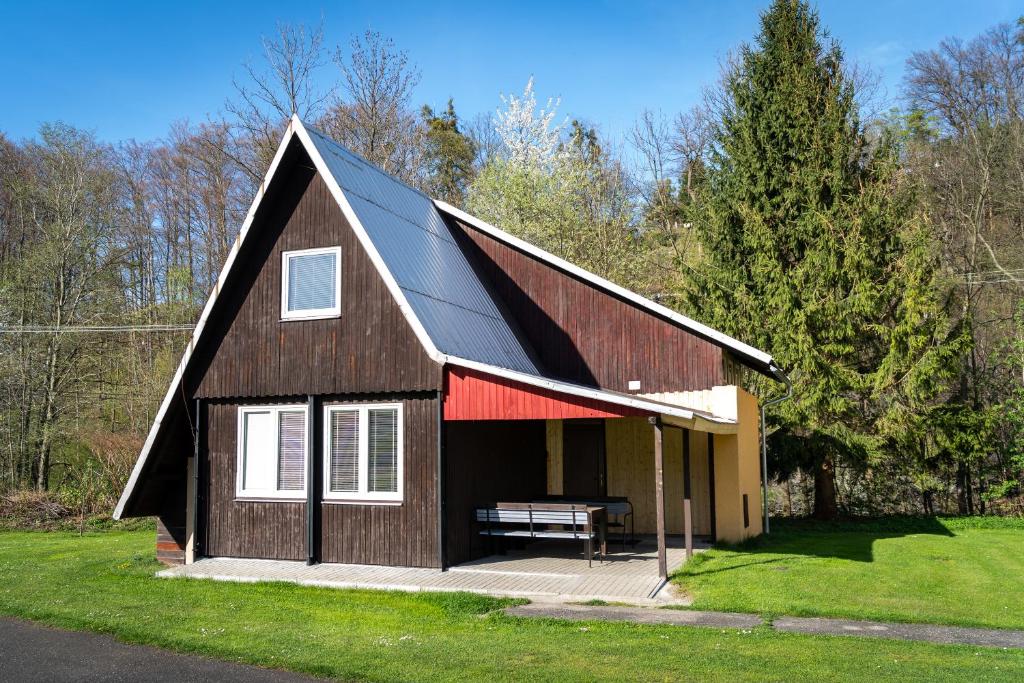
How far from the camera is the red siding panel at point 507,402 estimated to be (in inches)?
417

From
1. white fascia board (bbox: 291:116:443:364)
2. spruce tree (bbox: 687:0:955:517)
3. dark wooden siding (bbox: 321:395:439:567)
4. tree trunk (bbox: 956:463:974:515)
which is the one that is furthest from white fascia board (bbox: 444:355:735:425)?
tree trunk (bbox: 956:463:974:515)

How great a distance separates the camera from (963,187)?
76.1 feet

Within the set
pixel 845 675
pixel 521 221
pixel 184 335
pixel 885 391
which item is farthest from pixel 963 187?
pixel 184 335

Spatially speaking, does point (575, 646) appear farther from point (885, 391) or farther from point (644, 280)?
point (644, 280)

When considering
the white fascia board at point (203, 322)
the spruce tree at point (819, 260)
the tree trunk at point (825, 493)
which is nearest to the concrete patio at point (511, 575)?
the white fascia board at point (203, 322)

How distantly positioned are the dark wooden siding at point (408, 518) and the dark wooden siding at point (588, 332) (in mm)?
3829

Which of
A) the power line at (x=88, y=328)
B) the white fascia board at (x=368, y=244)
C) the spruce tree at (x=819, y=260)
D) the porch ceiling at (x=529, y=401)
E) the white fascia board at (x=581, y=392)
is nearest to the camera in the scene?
the white fascia board at (x=581, y=392)

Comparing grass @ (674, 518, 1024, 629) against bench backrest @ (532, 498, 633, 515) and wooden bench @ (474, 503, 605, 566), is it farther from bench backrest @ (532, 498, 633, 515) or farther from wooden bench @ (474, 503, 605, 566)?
wooden bench @ (474, 503, 605, 566)

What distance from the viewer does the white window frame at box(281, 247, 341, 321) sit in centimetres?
1246

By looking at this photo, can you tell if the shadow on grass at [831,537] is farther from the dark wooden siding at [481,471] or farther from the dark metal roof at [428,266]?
the dark metal roof at [428,266]

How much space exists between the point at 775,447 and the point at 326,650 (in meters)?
14.1

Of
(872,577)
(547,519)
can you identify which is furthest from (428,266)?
(872,577)

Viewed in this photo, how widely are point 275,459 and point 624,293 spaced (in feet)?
21.2

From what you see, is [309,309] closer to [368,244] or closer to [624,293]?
[368,244]
